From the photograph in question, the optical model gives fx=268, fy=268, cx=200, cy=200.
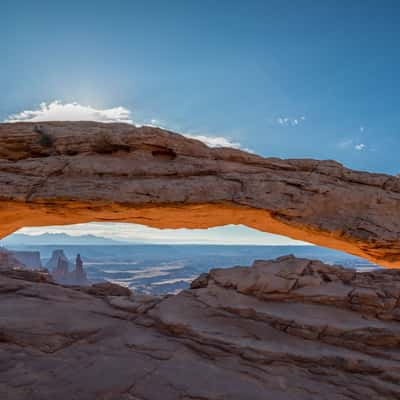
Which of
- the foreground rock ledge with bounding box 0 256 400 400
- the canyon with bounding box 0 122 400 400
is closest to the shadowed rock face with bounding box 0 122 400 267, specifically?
the canyon with bounding box 0 122 400 400

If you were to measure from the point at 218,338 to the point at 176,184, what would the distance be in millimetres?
6866

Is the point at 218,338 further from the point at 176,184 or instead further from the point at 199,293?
the point at 176,184

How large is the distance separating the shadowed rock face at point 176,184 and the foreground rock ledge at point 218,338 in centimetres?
260

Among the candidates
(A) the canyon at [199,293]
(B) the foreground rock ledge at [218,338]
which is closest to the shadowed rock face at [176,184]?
(A) the canyon at [199,293]

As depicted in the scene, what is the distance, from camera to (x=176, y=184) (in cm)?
1262

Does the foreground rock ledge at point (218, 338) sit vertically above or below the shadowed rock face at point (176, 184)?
below

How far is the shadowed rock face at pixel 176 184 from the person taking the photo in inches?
484

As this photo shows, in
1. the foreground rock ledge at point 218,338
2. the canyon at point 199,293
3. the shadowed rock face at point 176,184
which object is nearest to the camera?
the foreground rock ledge at point 218,338

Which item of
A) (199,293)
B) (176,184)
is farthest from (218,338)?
(176,184)

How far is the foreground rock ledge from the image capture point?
241 inches

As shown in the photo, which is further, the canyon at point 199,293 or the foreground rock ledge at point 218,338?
the canyon at point 199,293

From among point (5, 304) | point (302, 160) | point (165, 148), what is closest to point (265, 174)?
point (302, 160)

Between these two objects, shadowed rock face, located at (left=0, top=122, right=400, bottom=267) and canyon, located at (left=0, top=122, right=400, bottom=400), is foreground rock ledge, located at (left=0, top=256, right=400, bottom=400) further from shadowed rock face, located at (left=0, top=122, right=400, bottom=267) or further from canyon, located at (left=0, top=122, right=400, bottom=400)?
shadowed rock face, located at (left=0, top=122, right=400, bottom=267)

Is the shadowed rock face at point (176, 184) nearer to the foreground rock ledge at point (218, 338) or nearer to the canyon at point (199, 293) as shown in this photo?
the canyon at point (199, 293)
